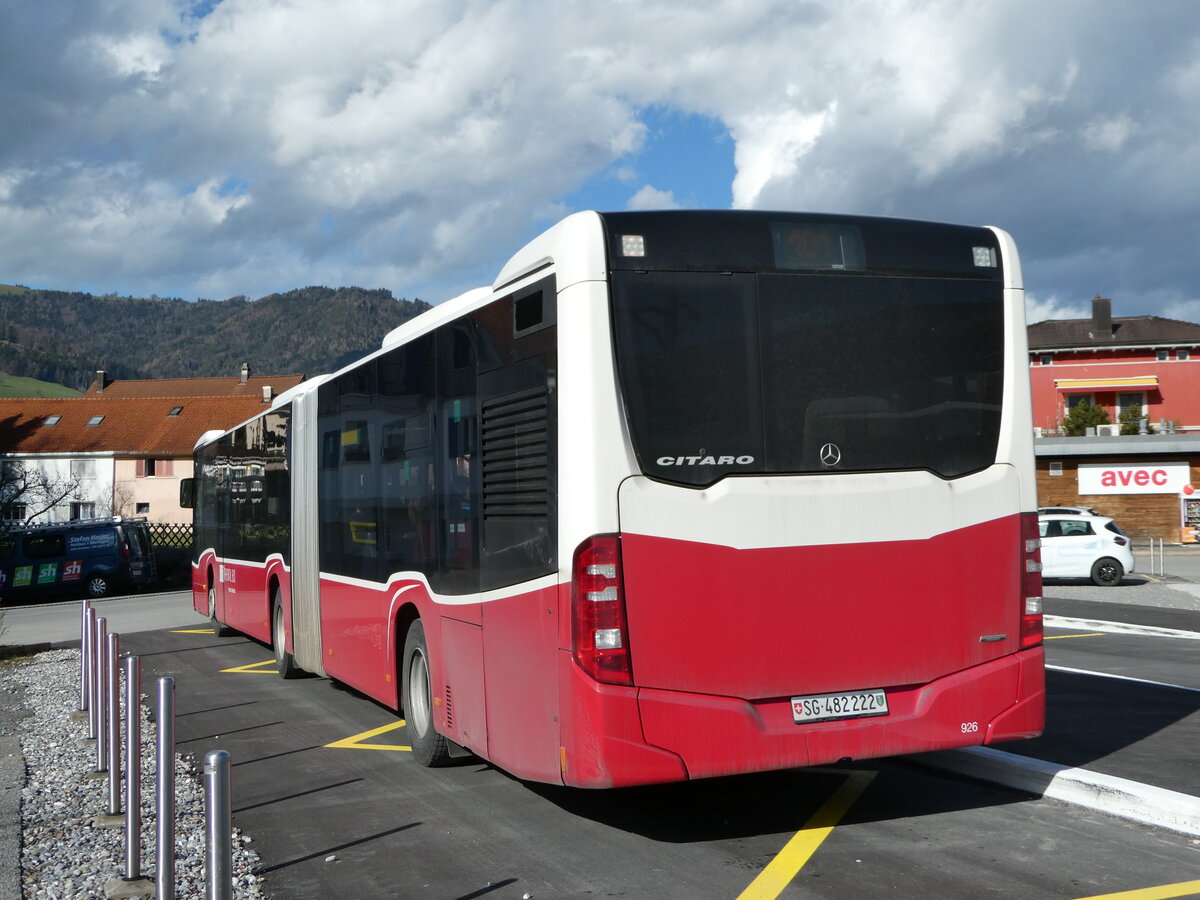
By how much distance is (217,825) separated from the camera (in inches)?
171

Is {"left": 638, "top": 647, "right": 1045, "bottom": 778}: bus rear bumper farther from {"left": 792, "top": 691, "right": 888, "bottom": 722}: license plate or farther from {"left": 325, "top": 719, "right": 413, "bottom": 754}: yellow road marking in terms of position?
{"left": 325, "top": 719, "right": 413, "bottom": 754}: yellow road marking

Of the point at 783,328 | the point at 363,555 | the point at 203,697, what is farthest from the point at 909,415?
the point at 203,697

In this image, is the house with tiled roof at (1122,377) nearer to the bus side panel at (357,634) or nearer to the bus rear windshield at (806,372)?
the bus side panel at (357,634)

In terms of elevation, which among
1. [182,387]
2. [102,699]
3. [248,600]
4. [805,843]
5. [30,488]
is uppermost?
[182,387]

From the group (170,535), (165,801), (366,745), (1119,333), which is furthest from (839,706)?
(1119,333)

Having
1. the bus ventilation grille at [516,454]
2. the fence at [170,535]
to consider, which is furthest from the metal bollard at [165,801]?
the fence at [170,535]

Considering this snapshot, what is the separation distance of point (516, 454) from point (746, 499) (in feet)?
4.41

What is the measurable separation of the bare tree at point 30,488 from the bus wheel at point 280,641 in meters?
30.9

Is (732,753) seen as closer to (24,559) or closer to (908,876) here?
(908,876)

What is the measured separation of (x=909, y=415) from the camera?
22.0 feet

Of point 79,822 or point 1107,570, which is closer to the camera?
point 79,822

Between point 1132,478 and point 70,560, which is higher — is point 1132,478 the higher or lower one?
the higher one

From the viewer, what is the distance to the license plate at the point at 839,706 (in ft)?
20.9

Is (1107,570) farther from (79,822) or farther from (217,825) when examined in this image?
(217,825)
